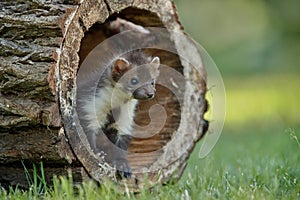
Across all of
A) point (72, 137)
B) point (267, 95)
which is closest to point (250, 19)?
point (267, 95)

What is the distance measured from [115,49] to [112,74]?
321 millimetres

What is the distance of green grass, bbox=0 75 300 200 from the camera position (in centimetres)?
344

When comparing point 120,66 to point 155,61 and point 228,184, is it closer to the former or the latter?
point 155,61

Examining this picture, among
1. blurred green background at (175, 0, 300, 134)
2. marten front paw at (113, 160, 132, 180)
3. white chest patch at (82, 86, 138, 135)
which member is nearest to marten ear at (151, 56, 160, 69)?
white chest patch at (82, 86, 138, 135)

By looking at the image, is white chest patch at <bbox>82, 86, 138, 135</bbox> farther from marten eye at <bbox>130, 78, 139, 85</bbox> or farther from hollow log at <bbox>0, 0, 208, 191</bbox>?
hollow log at <bbox>0, 0, 208, 191</bbox>

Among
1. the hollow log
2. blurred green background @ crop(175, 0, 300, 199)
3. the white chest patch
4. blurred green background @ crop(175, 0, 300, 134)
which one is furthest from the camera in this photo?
blurred green background @ crop(175, 0, 300, 134)

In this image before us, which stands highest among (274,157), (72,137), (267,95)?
(72,137)

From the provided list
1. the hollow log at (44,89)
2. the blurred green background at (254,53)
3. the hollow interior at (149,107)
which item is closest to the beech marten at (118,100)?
→ the hollow interior at (149,107)

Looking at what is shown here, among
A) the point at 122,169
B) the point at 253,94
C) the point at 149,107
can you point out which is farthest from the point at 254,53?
the point at 122,169

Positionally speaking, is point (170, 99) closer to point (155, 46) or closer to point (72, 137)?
point (155, 46)

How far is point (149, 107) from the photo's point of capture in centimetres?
509

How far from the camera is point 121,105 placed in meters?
4.86

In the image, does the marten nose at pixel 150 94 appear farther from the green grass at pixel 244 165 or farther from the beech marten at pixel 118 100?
the green grass at pixel 244 165

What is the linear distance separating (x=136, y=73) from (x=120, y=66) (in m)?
0.16
